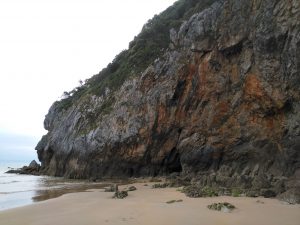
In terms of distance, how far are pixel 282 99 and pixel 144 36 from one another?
2547cm

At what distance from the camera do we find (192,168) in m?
28.2

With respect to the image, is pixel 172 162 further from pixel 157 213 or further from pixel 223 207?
pixel 223 207

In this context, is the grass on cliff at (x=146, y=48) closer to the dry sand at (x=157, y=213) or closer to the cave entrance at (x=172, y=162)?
the cave entrance at (x=172, y=162)

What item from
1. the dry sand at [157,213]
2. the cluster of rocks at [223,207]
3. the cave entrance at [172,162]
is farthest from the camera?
the cave entrance at [172,162]

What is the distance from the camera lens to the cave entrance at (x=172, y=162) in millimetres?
32219

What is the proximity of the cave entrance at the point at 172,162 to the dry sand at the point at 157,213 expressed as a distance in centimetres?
1477

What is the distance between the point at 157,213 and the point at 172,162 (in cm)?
1952

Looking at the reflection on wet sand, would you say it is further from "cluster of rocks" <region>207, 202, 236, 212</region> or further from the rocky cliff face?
"cluster of rocks" <region>207, 202, 236, 212</region>

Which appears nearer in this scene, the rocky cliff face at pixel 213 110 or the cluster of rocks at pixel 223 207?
the cluster of rocks at pixel 223 207

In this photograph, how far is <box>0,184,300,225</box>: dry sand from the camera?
1167cm

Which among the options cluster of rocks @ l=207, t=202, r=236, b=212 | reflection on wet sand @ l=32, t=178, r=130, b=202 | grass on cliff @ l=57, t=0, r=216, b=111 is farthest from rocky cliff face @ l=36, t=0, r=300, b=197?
reflection on wet sand @ l=32, t=178, r=130, b=202

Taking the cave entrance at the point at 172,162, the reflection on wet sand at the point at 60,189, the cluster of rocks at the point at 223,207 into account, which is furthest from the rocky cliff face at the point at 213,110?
the reflection on wet sand at the point at 60,189

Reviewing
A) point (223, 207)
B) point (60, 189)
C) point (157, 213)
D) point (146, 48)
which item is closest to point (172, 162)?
point (60, 189)

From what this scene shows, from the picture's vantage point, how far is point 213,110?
1066 inches
